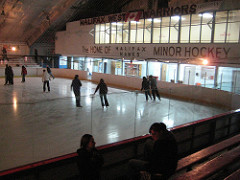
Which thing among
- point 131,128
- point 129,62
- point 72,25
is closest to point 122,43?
point 129,62

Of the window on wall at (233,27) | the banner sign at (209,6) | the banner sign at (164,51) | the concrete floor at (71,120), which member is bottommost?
the concrete floor at (71,120)

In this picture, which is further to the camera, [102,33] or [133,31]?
[102,33]

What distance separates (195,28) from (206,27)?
939 mm

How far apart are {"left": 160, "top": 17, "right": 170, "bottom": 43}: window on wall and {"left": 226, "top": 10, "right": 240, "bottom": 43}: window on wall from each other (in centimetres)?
543

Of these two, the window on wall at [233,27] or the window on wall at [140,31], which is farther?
the window on wall at [140,31]

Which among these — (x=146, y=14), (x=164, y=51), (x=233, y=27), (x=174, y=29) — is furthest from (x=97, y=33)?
(x=233, y=27)

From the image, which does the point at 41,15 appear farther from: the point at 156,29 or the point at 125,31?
the point at 156,29

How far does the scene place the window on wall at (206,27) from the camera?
17.5 meters

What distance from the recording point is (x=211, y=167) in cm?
383

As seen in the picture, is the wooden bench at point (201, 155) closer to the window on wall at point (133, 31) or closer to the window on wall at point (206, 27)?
the window on wall at point (206, 27)

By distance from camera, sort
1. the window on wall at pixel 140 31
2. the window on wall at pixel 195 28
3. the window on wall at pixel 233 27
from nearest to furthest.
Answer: the window on wall at pixel 233 27
the window on wall at pixel 195 28
the window on wall at pixel 140 31

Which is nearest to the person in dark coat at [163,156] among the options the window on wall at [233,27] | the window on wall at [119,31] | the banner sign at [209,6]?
the window on wall at [233,27]

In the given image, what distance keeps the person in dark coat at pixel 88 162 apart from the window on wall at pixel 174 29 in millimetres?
17836

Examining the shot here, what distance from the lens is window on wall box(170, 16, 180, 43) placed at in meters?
19.9
